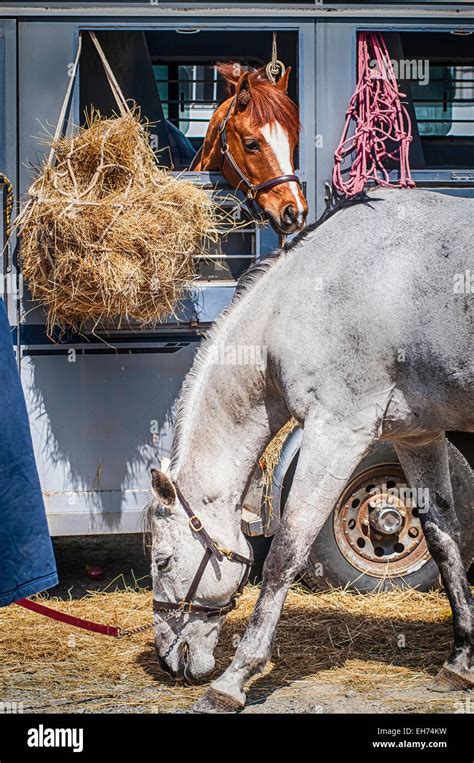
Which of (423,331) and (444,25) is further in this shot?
(444,25)

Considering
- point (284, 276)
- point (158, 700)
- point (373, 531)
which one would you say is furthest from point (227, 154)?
point (158, 700)

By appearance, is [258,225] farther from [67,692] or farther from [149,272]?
[67,692]

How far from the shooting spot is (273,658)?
4.34 metres

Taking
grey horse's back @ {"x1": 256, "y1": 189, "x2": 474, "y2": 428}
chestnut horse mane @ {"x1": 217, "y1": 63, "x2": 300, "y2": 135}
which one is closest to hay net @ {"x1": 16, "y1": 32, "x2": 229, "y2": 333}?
chestnut horse mane @ {"x1": 217, "y1": 63, "x2": 300, "y2": 135}

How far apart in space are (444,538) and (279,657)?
2.95 feet

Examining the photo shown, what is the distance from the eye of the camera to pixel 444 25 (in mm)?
4867

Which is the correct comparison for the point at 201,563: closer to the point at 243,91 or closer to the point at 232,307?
the point at 232,307

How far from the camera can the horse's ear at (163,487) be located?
3.71 meters

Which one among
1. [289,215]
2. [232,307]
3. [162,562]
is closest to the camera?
[162,562]

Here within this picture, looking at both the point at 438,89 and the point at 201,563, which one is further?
the point at 438,89

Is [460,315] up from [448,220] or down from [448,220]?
down

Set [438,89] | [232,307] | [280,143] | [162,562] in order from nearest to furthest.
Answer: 1. [162,562]
2. [232,307]
3. [280,143]
4. [438,89]

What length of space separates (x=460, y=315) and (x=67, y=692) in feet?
6.97

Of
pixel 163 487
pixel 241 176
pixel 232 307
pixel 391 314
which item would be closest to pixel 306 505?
pixel 163 487
